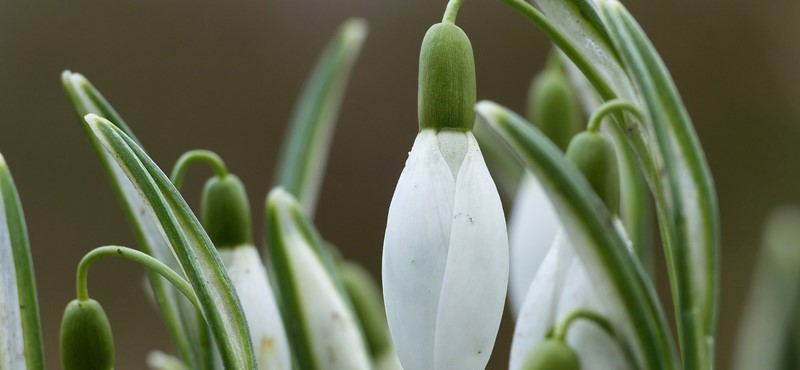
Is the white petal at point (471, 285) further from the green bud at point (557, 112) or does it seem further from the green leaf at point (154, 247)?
the green bud at point (557, 112)

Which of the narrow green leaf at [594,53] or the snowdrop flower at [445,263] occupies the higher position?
the narrow green leaf at [594,53]

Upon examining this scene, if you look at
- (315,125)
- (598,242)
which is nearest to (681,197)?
(598,242)

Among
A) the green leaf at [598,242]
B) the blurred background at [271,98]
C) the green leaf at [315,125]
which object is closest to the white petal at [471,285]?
the green leaf at [598,242]

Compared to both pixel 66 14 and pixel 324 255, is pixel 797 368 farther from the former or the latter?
pixel 66 14

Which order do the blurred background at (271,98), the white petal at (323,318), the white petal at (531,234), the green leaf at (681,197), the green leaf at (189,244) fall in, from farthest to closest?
the blurred background at (271,98)
the white petal at (531,234)
the white petal at (323,318)
the green leaf at (681,197)
the green leaf at (189,244)

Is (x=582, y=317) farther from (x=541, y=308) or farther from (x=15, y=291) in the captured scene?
(x=15, y=291)

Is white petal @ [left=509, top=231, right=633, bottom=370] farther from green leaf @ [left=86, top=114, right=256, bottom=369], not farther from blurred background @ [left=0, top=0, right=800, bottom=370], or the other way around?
blurred background @ [left=0, top=0, right=800, bottom=370]
